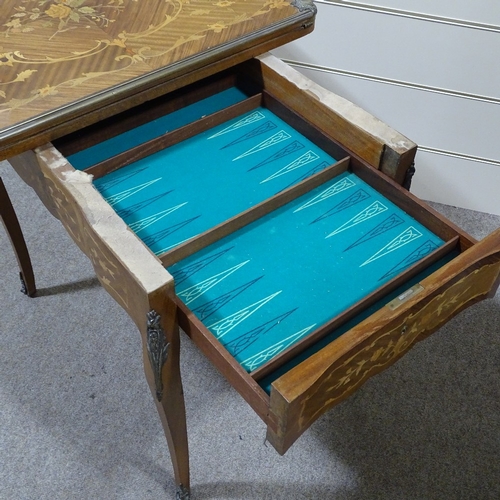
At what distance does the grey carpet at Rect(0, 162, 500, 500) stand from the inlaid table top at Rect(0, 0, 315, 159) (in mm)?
708

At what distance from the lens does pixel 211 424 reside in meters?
1.37

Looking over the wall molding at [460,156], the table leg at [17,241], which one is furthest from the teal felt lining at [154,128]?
the wall molding at [460,156]

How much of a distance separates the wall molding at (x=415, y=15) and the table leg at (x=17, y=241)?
36.8 inches

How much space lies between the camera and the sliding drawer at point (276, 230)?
0.80 m

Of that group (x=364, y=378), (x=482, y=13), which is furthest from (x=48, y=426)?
(x=482, y=13)

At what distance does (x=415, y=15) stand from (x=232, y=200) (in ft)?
2.66

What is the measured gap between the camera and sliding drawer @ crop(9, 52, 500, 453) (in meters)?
0.80

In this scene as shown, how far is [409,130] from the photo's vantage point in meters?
→ 1.74

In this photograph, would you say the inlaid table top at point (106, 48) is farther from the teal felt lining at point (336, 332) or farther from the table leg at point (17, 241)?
the teal felt lining at point (336, 332)

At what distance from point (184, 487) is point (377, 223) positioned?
672 millimetres

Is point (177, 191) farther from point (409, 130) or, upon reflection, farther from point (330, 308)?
point (409, 130)

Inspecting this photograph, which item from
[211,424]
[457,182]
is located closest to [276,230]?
[211,424]

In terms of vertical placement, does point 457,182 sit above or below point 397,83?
below

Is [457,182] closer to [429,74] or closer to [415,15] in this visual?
[429,74]
